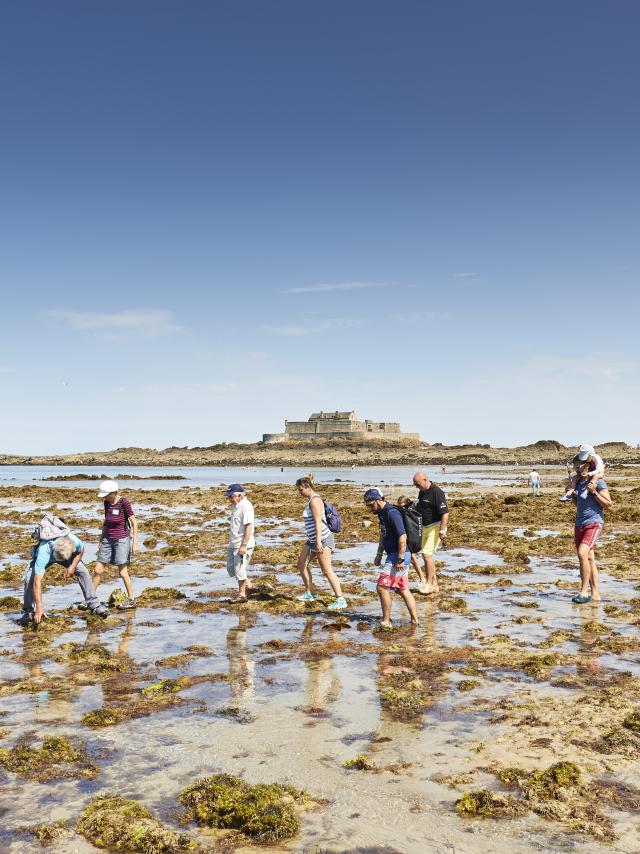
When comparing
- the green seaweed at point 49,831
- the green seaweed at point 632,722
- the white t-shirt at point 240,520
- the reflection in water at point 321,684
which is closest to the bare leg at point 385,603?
the reflection in water at point 321,684

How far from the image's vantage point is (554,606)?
11688 mm

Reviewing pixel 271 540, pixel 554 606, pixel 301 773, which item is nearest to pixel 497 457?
pixel 271 540

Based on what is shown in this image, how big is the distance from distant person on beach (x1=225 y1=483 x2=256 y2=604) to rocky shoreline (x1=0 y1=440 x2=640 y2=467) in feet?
279

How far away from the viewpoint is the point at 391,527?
1008 cm

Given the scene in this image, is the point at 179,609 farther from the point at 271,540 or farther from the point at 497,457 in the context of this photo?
the point at 497,457

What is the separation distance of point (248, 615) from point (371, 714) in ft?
16.0

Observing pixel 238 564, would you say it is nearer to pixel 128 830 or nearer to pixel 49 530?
pixel 49 530

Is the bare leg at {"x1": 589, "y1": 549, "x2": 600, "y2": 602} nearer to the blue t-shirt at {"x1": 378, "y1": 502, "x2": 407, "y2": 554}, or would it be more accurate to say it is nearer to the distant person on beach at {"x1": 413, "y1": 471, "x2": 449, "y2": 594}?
the distant person on beach at {"x1": 413, "y1": 471, "x2": 449, "y2": 594}

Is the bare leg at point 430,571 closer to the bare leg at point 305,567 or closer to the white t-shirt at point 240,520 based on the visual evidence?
the bare leg at point 305,567

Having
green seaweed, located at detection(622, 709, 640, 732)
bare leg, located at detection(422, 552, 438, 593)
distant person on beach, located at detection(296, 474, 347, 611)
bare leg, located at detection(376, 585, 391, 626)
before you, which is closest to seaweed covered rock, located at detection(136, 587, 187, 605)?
distant person on beach, located at detection(296, 474, 347, 611)

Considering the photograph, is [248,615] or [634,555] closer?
[248,615]

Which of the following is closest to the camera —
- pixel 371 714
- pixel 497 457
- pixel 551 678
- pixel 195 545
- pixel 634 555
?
pixel 371 714

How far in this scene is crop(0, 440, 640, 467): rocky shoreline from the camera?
10571 centimetres

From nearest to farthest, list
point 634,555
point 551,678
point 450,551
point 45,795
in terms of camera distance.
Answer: point 45,795 < point 551,678 < point 634,555 < point 450,551
